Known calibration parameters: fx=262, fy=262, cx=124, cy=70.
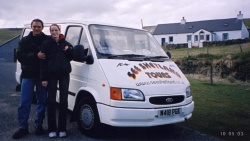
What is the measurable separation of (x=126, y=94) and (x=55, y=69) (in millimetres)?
1379

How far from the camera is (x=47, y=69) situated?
486 centimetres

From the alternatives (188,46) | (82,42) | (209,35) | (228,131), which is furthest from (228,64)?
(209,35)

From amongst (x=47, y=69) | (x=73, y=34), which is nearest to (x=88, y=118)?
(x=47, y=69)

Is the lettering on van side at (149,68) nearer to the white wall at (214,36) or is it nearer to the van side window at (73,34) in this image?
the van side window at (73,34)

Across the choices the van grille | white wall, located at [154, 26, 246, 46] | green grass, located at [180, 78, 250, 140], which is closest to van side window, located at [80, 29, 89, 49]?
the van grille

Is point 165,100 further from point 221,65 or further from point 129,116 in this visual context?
point 221,65

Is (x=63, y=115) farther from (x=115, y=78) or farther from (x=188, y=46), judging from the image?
(x=188, y=46)

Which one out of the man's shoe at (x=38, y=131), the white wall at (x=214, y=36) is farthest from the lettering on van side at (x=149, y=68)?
the white wall at (x=214, y=36)

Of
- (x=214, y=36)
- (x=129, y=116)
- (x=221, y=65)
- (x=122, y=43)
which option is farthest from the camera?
(x=214, y=36)

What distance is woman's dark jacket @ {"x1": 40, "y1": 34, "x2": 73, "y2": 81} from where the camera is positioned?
4.78 meters

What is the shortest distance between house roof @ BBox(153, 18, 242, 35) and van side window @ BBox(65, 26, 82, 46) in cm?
5303

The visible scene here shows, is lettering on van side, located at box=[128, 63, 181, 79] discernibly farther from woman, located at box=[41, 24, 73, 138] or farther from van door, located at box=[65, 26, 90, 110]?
woman, located at box=[41, 24, 73, 138]

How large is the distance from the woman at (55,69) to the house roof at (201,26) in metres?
54.1

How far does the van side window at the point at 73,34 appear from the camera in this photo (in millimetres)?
5804
